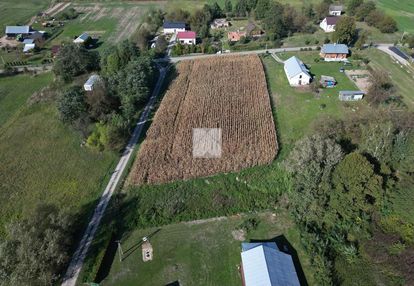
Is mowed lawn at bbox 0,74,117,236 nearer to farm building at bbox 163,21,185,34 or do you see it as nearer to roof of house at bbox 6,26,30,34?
roof of house at bbox 6,26,30,34

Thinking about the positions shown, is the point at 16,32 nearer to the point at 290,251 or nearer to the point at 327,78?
the point at 327,78

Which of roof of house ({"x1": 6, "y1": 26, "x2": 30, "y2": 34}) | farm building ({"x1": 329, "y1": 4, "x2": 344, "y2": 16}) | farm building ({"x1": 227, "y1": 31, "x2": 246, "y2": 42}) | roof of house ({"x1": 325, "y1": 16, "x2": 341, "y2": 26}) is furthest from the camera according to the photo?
farm building ({"x1": 329, "y1": 4, "x2": 344, "y2": 16})

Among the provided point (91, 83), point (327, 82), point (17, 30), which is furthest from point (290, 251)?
point (17, 30)

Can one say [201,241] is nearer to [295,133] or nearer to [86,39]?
[295,133]

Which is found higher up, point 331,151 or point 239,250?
point 331,151

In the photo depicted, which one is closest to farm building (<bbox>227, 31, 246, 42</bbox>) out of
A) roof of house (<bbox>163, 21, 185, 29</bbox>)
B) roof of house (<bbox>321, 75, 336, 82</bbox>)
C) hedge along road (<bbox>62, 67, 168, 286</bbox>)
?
roof of house (<bbox>163, 21, 185, 29</bbox>)

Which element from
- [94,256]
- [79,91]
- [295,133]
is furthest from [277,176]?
[79,91]
